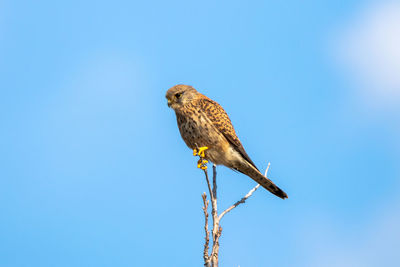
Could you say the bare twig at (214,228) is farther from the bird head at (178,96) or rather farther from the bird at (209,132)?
the bird head at (178,96)

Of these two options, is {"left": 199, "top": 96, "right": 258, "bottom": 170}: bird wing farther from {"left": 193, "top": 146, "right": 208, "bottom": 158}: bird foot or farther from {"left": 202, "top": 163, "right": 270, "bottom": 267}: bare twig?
{"left": 202, "top": 163, "right": 270, "bottom": 267}: bare twig

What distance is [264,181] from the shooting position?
517cm

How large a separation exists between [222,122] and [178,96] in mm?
576

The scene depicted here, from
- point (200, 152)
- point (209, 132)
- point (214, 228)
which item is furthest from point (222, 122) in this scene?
point (214, 228)

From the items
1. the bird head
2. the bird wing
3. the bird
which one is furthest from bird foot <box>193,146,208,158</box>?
the bird head

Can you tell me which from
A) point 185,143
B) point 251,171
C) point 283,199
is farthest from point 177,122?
point 283,199

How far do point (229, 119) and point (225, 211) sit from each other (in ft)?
5.46

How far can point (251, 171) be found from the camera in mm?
5305

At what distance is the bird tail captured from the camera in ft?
16.8

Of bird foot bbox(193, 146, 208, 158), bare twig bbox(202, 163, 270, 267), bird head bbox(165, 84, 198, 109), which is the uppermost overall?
bird head bbox(165, 84, 198, 109)

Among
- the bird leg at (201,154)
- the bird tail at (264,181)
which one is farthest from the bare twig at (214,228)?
the bird tail at (264,181)

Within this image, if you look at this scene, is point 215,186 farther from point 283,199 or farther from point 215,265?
point 283,199

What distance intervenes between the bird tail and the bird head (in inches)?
38.9

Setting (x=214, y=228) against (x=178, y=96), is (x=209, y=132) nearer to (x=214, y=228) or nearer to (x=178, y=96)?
(x=178, y=96)
